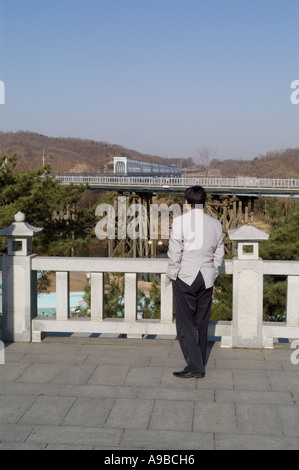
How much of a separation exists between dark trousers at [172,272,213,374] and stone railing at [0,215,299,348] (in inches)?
30.1

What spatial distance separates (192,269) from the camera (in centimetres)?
435

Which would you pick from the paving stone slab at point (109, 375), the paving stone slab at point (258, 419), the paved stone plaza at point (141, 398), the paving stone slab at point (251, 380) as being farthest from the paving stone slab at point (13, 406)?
the paving stone slab at point (251, 380)

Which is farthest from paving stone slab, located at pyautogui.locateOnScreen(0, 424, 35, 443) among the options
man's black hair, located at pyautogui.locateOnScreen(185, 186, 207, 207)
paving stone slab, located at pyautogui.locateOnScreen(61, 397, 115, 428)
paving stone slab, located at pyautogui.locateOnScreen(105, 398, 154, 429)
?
man's black hair, located at pyautogui.locateOnScreen(185, 186, 207, 207)

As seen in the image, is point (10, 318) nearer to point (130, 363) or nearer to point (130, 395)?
point (130, 363)

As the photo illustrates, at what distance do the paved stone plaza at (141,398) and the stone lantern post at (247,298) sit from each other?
0.14 meters

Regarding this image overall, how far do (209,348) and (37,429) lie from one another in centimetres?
218

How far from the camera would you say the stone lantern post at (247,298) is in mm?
5121

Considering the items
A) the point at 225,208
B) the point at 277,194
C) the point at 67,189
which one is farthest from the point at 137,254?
the point at 67,189

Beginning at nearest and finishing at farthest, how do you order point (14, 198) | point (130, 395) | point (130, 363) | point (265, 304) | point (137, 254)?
point (130, 395) < point (130, 363) < point (265, 304) < point (14, 198) < point (137, 254)

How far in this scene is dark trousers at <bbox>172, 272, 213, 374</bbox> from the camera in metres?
4.36

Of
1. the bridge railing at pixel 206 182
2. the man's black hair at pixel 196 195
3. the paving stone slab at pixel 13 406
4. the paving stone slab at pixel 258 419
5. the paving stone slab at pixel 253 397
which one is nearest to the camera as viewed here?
the paving stone slab at pixel 258 419

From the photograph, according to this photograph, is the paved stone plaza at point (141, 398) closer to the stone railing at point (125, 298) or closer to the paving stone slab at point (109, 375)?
the paving stone slab at point (109, 375)

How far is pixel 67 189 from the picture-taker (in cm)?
2500

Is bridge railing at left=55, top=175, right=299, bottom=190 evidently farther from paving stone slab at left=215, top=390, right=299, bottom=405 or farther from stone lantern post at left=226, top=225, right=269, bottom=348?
paving stone slab at left=215, top=390, right=299, bottom=405
